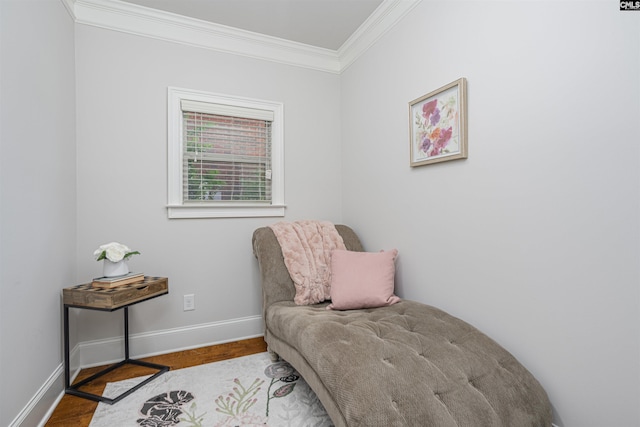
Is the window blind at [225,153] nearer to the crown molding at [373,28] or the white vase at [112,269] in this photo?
the white vase at [112,269]

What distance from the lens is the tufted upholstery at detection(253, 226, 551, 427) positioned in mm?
1046

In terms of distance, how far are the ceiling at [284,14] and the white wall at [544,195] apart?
571 millimetres

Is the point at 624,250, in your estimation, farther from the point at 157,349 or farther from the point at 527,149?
the point at 157,349

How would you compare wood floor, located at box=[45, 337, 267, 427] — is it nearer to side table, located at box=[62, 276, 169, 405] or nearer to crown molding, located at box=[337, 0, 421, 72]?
side table, located at box=[62, 276, 169, 405]

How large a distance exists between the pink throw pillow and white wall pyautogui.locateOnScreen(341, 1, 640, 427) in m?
0.21

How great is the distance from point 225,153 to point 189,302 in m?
1.28

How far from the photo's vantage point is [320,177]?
2955 millimetres

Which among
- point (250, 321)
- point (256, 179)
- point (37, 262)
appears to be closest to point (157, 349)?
point (250, 321)

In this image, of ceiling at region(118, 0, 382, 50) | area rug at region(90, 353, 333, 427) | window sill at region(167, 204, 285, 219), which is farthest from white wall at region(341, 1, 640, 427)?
window sill at region(167, 204, 285, 219)

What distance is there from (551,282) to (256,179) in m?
2.23

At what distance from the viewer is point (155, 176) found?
2.35 meters

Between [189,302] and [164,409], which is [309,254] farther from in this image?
[164,409]

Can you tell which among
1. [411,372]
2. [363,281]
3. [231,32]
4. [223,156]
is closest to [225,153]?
[223,156]

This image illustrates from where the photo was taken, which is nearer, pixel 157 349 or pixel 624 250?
pixel 624 250
